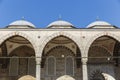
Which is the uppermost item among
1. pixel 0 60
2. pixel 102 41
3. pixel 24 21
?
pixel 24 21

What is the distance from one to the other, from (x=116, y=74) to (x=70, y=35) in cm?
492

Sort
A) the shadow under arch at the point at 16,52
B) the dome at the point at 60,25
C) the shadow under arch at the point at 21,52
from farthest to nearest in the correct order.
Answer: the dome at the point at 60,25 < the shadow under arch at the point at 21,52 < the shadow under arch at the point at 16,52

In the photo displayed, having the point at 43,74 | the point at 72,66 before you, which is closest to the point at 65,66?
the point at 72,66

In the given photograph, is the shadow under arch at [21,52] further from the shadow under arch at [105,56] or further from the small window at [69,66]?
the shadow under arch at [105,56]

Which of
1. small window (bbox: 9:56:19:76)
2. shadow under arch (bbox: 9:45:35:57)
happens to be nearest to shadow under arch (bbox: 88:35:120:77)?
shadow under arch (bbox: 9:45:35:57)

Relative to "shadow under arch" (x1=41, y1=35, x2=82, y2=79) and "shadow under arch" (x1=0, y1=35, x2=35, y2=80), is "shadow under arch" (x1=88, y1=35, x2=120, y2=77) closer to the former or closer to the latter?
"shadow under arch" (x1=41, y1=35, x2=82, y2=79)

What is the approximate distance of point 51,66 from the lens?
1733 cm

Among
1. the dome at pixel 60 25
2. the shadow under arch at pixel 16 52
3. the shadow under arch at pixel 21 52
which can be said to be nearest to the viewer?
the shadow under arch at pixel 16 52

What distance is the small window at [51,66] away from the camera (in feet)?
56.3

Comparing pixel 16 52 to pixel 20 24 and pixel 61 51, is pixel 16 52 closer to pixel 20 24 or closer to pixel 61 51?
pixel 20 24

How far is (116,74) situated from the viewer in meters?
17.2

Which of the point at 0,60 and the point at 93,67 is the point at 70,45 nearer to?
the point at 93,67

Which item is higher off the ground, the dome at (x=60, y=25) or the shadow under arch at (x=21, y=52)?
the dome at (x=60, y=25)

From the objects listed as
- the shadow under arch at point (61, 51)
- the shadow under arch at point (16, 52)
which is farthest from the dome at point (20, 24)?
the shadow under arch at point (61, 51)
